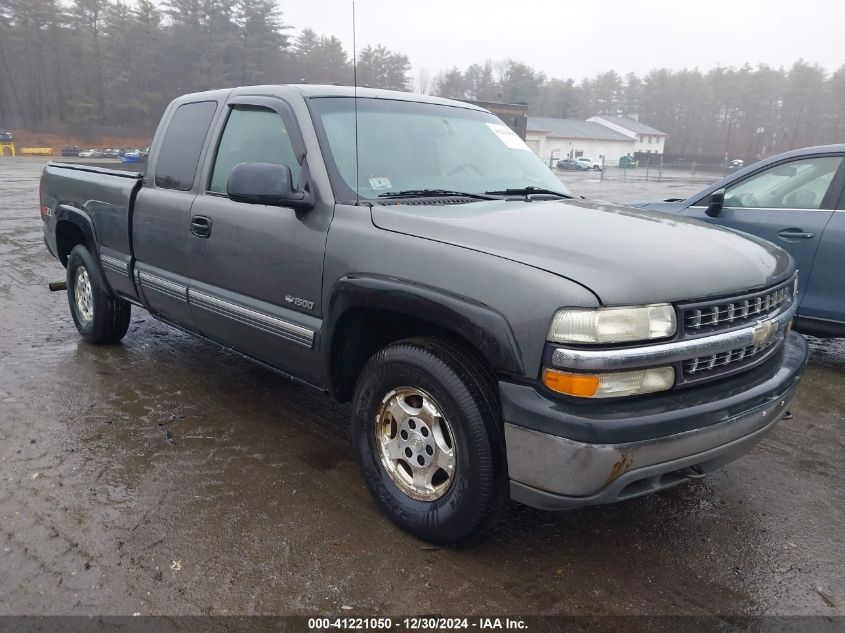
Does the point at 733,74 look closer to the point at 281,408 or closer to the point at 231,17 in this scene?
the point at 231,17

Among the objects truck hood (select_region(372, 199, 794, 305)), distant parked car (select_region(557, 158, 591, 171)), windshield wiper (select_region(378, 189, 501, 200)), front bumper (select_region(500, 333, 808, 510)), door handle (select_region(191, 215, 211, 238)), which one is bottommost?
distant parked car (select_region(557, 158, 591, 171))

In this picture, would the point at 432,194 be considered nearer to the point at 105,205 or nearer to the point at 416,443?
the point at 416,443

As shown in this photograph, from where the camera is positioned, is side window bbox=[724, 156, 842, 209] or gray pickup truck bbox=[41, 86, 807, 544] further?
side window bbox=[724, 156, 842, 209]

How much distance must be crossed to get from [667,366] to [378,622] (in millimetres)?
1363

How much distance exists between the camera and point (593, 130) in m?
78.4

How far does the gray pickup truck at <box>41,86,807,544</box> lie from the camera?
219 cm

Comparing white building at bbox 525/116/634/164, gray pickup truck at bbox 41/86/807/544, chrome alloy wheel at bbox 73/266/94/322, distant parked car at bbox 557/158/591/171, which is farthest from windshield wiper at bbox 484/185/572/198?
white building at bbox 525/116/634/164

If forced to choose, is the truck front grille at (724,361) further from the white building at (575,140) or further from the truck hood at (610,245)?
the white building at (575,140)

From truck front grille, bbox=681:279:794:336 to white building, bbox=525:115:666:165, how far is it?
62.9 meters

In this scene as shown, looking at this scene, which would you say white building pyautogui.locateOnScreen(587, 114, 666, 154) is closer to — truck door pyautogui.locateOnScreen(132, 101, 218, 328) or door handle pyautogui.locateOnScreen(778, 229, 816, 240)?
door handle pyautogui.locateOnScreen(778, 229, 816, 240)

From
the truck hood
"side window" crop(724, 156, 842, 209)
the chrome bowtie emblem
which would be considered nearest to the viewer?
the truck hood

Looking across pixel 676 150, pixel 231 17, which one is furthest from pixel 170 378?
pixel 676 150

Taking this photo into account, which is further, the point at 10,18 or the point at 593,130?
the point at 593,130

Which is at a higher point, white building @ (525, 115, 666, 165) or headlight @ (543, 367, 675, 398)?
white building @ (525, 115, 666, 165)
